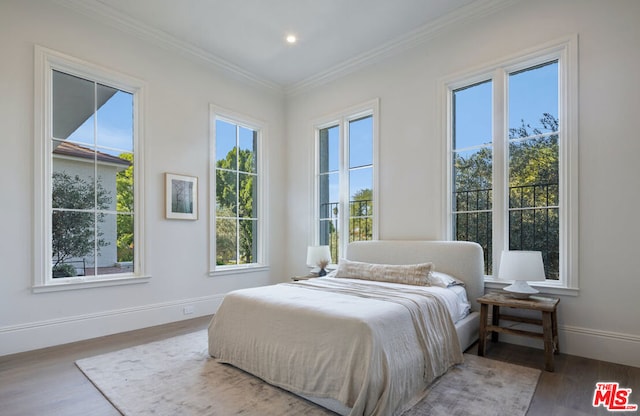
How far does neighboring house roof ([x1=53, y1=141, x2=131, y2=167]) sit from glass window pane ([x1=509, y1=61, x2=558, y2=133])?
4.28 metres

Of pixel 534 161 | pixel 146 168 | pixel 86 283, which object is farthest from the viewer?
pixel 146 168

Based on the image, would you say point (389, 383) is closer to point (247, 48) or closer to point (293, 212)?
point (293, 212)

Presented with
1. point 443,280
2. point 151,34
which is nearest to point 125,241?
point 151,34

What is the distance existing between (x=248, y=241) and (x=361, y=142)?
7.36ft

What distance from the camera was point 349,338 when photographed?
6.52 ft

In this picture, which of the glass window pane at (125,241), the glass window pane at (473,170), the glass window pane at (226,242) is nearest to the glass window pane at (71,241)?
the glass window pane at (125,241)

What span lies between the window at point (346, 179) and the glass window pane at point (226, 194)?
1.25 meters

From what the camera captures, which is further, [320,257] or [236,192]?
[236,192]

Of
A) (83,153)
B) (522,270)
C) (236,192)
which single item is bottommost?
(522,270)

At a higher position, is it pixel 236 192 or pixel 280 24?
pixel 280 24

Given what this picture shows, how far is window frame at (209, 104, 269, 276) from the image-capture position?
15.0 feet

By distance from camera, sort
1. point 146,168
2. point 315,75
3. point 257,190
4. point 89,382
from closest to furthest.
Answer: point 89,382, point 146,168, point 315,75, point 257,190

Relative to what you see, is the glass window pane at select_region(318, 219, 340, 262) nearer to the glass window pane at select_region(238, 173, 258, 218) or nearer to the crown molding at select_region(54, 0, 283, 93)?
the glass window pane at select_region(238, 173, 258, 218)

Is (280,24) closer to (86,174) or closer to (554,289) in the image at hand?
(86,174)
